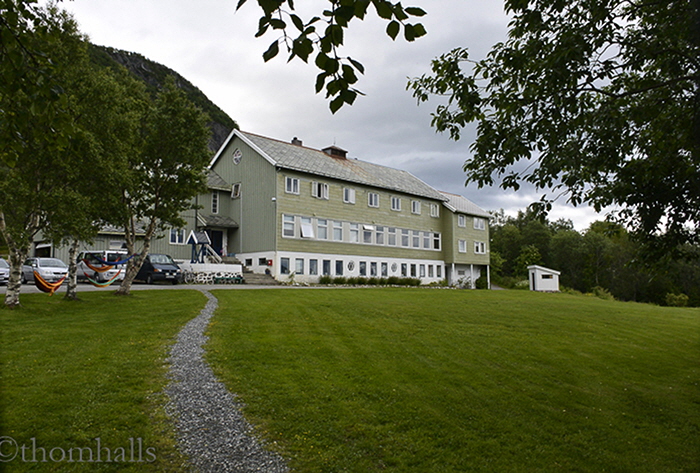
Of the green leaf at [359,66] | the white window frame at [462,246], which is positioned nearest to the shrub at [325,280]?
the white window frame at [462,246]

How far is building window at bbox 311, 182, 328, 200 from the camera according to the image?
32.4 metres

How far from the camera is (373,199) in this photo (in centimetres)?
3628

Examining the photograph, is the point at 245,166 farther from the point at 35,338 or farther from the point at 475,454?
the point at 475,454

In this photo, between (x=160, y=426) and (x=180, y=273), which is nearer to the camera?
(x=160, y=426)

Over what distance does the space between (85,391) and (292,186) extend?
85.5ft

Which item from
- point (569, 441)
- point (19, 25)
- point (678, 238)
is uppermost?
point (19, 25)

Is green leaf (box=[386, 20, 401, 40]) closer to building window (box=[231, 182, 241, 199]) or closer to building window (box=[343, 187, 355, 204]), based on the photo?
building window (box=[343, 187, 355, 204])

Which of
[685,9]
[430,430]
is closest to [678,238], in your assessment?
[685,9]

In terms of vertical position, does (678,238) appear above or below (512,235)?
below

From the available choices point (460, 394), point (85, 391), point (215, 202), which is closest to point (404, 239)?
point (215, 202)

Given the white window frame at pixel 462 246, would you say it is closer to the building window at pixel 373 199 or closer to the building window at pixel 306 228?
the building window at pixel 373 199

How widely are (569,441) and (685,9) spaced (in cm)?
597

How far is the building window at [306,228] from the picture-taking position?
31.1 meters

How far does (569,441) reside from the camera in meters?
4.93
